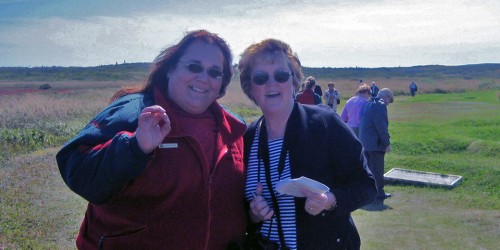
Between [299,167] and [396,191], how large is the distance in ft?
25.4

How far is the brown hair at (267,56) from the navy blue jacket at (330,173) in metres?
0.38

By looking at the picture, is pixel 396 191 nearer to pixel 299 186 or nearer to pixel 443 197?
pixel 443 197

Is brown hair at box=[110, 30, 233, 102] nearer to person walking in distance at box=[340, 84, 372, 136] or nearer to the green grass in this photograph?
the green grass

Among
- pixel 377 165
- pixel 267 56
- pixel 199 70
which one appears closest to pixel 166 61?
pixel 199 70

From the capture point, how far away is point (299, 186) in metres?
2.62

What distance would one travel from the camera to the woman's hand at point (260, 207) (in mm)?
2840

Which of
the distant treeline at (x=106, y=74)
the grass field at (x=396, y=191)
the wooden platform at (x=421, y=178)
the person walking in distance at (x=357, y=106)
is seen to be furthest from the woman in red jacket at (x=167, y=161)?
the distant treeline at (x=106, y=74)

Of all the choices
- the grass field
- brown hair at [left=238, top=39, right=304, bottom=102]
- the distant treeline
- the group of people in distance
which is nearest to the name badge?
the group of people in distance

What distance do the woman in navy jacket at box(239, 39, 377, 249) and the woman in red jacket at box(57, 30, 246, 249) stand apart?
0.16 meters

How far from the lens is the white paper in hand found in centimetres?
260

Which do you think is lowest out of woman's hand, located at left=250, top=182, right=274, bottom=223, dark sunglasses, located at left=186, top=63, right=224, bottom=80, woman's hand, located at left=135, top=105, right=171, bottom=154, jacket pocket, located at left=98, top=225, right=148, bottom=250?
jacket pocket, located at left=98, top=225, right=148, bottom=250

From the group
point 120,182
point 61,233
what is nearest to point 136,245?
point 120,182

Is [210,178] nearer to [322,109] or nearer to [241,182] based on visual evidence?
[241,182]

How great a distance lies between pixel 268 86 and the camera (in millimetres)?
3084
